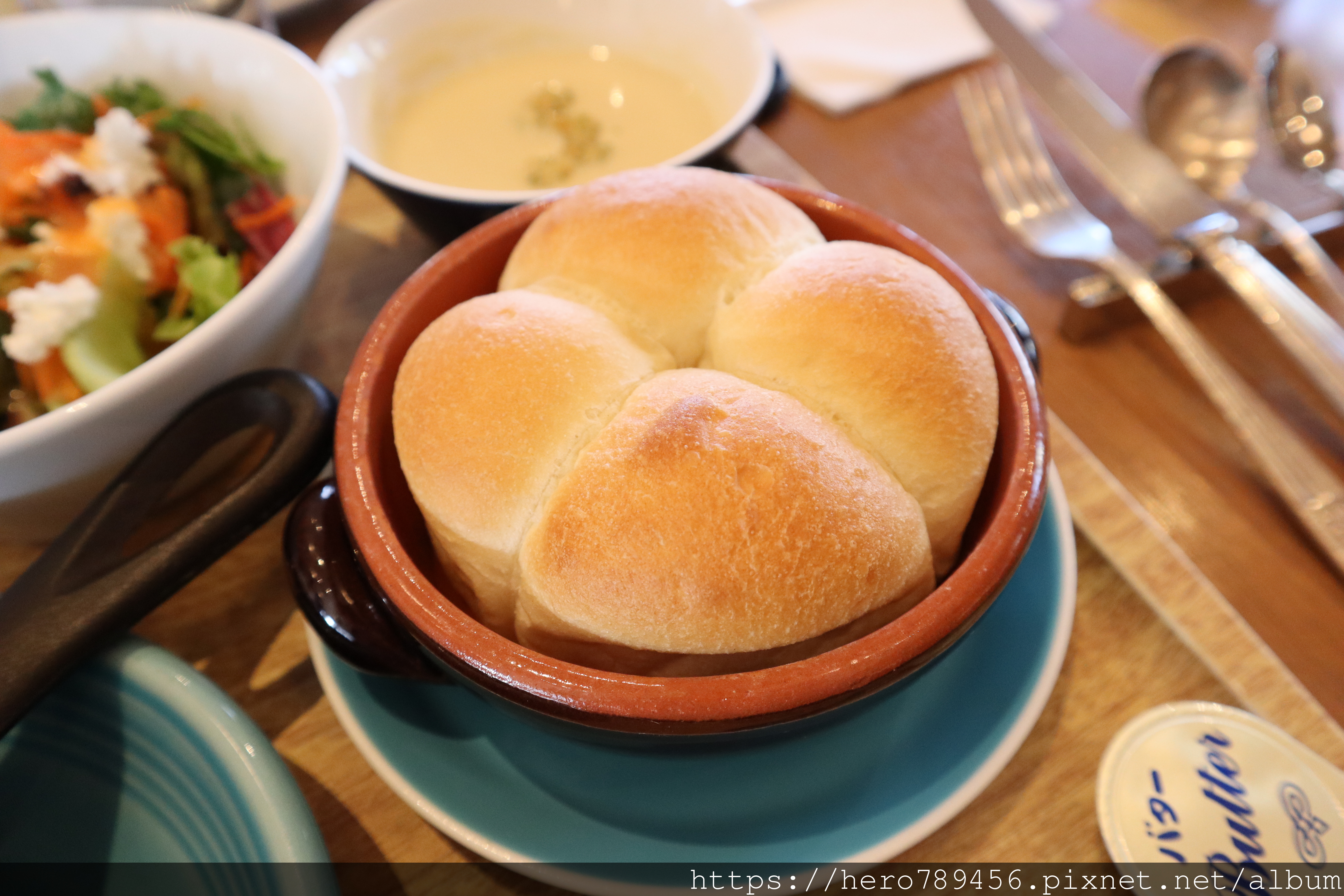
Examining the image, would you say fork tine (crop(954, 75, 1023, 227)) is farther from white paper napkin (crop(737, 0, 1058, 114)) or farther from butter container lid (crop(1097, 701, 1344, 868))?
butter container lid (crop(1097, 701, 1344, 868))

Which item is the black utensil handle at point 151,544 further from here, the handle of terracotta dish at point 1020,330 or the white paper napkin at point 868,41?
the white paper napkin at point 868,41

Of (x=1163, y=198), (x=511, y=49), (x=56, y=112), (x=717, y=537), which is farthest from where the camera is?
(x=511, y=49)

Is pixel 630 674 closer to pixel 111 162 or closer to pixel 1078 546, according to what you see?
pixel 1078 546

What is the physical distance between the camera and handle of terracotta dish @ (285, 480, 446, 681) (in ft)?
1.87

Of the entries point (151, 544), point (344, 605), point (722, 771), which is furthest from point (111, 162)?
point (722, 771)

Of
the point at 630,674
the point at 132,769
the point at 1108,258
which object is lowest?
the point at 132,769

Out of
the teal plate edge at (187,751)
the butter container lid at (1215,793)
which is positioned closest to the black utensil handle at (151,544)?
the teal plate edge at (187,751)

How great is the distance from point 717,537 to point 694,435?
0.23 feet

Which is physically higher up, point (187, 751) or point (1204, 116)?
point (1204, 116)

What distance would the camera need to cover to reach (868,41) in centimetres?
144

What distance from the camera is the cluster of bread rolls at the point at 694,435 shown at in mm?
492

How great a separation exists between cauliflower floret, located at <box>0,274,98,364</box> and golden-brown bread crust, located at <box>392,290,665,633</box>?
0.41 meters

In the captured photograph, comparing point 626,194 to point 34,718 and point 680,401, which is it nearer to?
point 680,401

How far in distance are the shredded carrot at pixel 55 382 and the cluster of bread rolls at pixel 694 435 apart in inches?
Answer: 16.3
